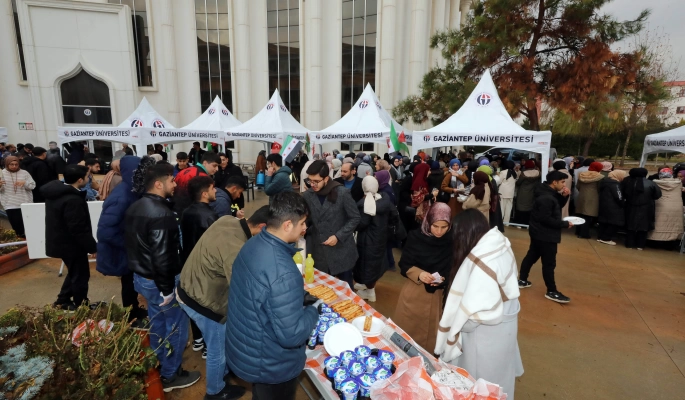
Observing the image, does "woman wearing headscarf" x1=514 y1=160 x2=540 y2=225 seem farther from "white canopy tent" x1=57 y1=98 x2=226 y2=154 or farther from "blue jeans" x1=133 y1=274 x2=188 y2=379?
"white canopy tent" x1=57 y1=98 x2=226 y2=154

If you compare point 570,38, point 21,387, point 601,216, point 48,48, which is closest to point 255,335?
point 21,387

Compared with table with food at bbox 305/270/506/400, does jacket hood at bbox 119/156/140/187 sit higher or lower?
higher

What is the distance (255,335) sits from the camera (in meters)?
1.85

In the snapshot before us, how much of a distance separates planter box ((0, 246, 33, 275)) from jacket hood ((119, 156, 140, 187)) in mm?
3639

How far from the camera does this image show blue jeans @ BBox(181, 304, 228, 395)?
8.56 ft

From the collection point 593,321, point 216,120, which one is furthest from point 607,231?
point 216,120

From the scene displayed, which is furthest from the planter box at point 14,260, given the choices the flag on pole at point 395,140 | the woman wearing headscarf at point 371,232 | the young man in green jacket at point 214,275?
the flag on pole at point 395,140

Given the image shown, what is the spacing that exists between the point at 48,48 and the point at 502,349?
68.6 feet

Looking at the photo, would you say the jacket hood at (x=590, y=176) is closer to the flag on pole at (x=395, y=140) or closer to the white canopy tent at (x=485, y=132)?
the white canopy tent at (x=485, y=132)

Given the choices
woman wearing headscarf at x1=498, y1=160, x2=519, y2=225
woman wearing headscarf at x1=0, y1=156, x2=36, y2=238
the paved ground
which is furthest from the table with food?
woman wearing headscarf at x1=498, y1=160, x2=519, y2=225

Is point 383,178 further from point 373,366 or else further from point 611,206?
point 611,206

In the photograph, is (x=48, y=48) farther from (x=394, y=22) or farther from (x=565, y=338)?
(x=565, y=338)

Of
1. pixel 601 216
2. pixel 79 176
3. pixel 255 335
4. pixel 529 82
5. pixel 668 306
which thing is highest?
pixel 529 82

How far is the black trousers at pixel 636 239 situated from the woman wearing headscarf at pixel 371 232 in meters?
6.02
